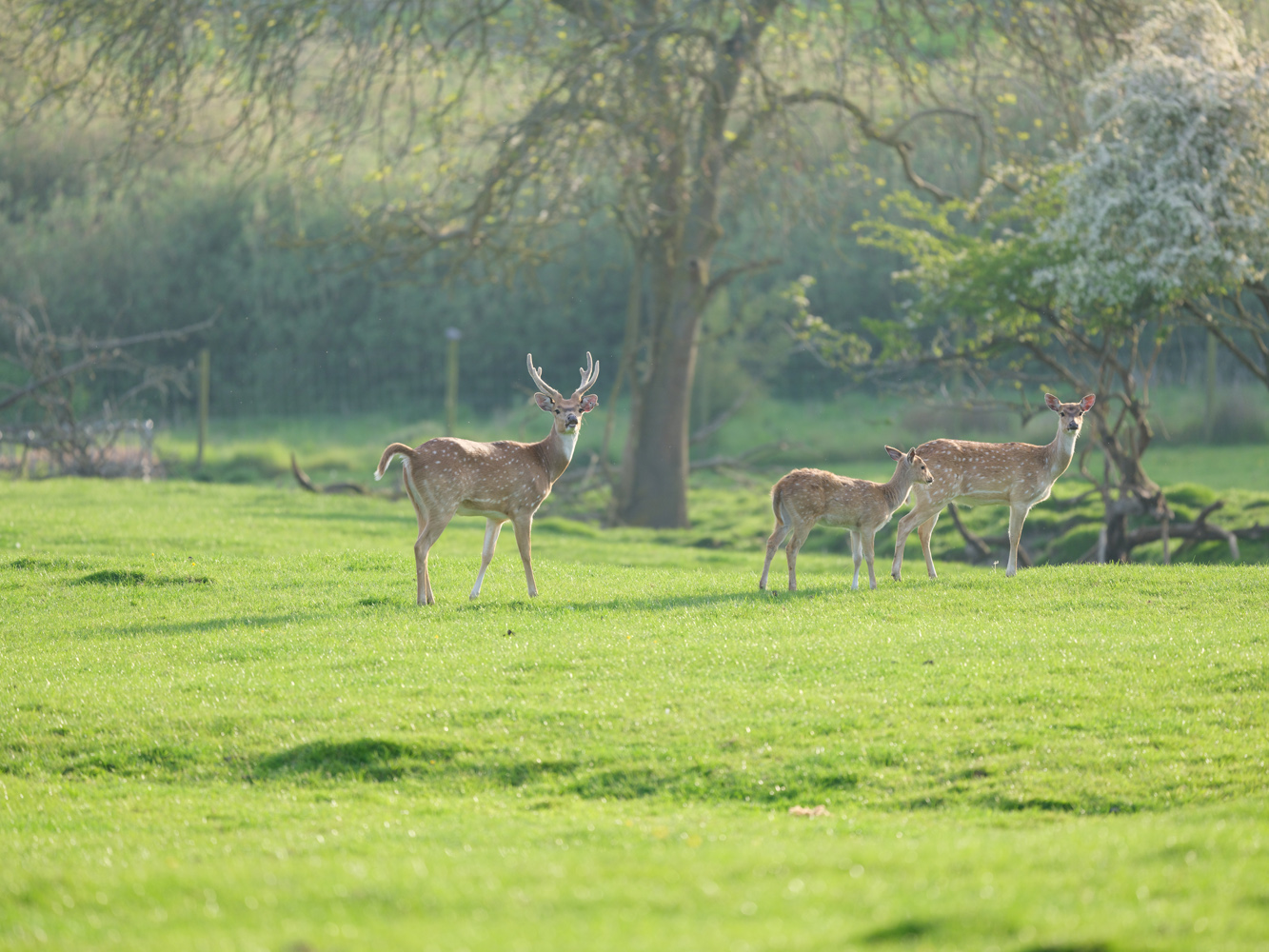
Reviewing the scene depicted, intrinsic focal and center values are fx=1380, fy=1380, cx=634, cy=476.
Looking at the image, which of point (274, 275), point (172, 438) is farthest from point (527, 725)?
point (274, 275)

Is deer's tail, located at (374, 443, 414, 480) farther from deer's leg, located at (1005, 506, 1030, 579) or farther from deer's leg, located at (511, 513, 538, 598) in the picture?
deer's leg, located at (1005, 506, 1030, 579)

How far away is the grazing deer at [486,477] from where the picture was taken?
11500 millimetres

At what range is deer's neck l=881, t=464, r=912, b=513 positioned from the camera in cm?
1211

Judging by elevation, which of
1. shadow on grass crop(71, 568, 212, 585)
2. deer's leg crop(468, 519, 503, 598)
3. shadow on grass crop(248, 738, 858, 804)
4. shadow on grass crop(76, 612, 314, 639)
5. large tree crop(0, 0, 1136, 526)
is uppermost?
large tree crop(0, 0, 1136, 526)

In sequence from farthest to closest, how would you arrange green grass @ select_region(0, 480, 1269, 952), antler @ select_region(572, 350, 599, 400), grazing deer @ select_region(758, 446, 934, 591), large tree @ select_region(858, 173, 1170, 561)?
large tree @ select_region(858, 173, 1170, 561)
antler @ select_region(572, 350, 599, 400)
grazing deer @ select_region(758, 446, 934, 591)
green grass @ select_region(0, 480, 1269, 952)

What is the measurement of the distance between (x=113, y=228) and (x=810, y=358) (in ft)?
65.6

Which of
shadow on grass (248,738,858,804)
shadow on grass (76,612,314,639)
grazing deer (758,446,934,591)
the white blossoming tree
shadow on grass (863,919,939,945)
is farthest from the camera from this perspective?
the white blossoming tree

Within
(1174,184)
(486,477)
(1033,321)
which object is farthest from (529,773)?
(1033,321)

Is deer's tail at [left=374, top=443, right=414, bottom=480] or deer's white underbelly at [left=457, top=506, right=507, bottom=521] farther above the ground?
deer's tail at [left=374, top=443, right=414, bottom=480]

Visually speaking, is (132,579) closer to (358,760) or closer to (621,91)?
Answer: (358,760)

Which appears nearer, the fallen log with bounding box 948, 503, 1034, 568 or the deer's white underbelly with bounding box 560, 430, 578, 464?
the deer's white underbelly with bounding box 560, 430, 578, 464

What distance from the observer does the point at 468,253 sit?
1950cm

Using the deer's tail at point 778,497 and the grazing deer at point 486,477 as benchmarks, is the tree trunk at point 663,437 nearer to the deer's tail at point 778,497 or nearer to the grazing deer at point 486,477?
the grazing deer at point 486,477

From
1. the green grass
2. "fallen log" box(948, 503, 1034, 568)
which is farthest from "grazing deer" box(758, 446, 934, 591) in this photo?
"fallen log" box(948, 503, 1034, 568)
